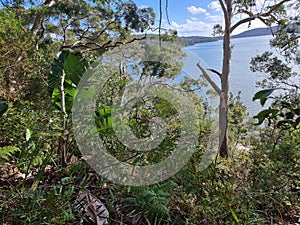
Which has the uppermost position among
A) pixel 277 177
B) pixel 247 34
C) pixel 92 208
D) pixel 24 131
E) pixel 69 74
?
pixel 247 34

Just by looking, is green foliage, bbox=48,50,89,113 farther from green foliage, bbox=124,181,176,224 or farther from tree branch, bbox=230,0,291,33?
tree branch, bbox=230,0,291,33

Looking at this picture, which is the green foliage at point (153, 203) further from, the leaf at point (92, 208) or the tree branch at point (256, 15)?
the tree branch at point (256, 15)

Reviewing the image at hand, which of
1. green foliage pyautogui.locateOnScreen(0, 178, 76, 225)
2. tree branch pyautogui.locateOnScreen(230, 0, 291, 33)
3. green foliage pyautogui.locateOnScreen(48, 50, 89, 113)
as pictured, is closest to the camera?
green foliage pyautogui.locateOnScreen(0, 178, 76, 225)

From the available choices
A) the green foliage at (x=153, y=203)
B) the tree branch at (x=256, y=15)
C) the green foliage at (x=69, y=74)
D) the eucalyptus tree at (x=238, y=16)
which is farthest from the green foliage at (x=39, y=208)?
the tree branch at (x=256, y=15)

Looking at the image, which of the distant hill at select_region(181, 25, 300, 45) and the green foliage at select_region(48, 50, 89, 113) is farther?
the distant hill at select_region(181, 25, 300, 45)

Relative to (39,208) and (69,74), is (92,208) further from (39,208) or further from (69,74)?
(69,74)

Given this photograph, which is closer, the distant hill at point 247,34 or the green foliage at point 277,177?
the green foliage at point 277,177

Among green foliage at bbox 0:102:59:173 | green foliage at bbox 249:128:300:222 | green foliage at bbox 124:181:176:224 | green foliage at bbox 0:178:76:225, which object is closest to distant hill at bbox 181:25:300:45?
green foliage at bbox 249:128:300:222

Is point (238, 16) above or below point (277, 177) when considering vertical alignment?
above

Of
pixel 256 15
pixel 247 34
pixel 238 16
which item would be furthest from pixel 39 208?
pixel 238 16

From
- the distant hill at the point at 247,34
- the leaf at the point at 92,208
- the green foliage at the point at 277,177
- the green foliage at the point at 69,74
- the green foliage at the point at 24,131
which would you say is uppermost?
the distant hill at the point at 247,34

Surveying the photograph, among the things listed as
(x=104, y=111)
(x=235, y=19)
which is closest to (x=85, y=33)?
(x=235, y=19)

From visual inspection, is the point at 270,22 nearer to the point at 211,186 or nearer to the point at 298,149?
the point at 298,149

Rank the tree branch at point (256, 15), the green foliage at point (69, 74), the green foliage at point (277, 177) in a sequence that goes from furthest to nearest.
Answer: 1. the tree branch at point (256, 15)
2. the green foliage at point (69, 74)
3. the green foliage at point (277, 177)
